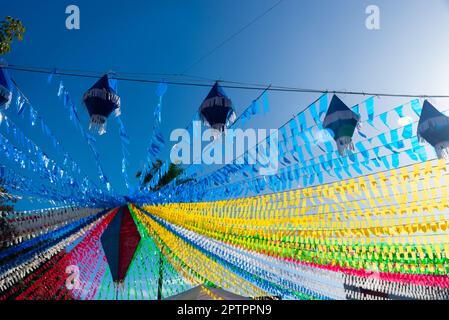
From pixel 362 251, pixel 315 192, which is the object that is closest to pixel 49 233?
pixel 315 192

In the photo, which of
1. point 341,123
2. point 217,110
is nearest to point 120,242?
point 217,110

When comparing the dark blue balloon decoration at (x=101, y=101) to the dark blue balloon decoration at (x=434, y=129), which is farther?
the dark blue balloon decoration at (x=101, y=101)

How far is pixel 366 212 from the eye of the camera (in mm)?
4238

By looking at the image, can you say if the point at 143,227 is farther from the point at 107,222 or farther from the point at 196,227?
the point at 196,227

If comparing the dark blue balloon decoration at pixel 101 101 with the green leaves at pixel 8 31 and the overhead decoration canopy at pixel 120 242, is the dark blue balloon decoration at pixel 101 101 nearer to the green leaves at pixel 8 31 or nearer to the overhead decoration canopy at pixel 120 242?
the green leaves at pixel 8 31

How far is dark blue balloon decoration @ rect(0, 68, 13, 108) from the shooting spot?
3.96 m

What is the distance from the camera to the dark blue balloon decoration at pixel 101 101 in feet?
13.7

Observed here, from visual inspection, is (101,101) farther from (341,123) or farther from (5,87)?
(341,123)

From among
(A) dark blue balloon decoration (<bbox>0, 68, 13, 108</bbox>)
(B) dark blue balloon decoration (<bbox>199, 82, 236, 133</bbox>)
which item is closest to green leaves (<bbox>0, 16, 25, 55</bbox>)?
(A) dark blue balloon decoration (<bbox>0, 68, 13, 108</bbox>)

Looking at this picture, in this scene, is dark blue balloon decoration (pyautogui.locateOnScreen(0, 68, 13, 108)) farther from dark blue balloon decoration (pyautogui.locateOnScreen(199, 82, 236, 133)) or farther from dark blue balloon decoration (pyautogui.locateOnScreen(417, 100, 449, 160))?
dark blue balloon decoration (pyautogui.locateOnScreen(417, 100, 449, 160))

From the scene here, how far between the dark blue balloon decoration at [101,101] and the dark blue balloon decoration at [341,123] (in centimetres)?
267

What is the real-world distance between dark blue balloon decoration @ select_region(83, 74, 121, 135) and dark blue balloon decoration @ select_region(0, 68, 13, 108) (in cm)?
86

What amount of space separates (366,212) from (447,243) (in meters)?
1.19

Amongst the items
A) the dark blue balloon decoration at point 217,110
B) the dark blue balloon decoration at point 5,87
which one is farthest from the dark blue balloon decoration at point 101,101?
the dark blue balloon decoration at point 217,110
